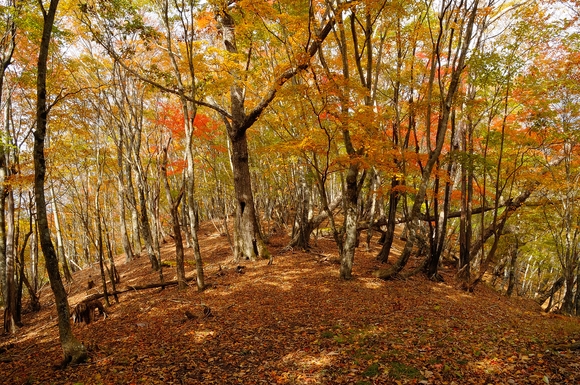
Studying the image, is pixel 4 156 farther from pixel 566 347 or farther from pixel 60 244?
pixel 566 347

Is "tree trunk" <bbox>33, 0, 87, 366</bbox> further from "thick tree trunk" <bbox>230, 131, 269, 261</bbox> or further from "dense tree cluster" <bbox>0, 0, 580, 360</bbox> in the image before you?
"thick tree trunk" <bbox>230, 131, 269, 261</bbox>

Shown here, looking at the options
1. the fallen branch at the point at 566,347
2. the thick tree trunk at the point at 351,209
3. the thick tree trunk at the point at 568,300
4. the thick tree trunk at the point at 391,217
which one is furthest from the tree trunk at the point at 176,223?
the thick tree trunk at the point at 568,300

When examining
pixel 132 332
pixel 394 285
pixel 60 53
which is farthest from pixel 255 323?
pixel 60 53

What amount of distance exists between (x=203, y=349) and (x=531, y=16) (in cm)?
1328

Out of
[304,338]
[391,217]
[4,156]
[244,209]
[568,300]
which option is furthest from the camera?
[568,300]

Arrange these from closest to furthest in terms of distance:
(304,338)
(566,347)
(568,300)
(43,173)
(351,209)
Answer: (566,347) → (43,173) → (304,338) → (351,209) → (568,300)

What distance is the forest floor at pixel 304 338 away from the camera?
471 centimetres

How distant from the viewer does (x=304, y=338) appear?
6.23 meters

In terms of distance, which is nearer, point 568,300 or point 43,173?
point 43,173

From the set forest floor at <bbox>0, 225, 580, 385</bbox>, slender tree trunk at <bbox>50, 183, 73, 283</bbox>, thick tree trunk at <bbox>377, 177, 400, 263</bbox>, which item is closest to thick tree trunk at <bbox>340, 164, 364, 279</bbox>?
forest floor at <bbox>0, 225, 580, 385</bbox>

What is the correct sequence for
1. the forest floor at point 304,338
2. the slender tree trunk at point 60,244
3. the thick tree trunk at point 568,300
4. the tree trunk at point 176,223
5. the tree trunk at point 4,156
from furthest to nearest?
1. the slender tree trunk at point 60,244
2. the thick tree trunk at point 568,300
3. the tree trunk at point 176,223
4. the tree trunk at point 4,156
5. the forest floor at point 304,338

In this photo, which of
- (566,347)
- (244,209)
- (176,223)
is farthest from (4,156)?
(566,347)

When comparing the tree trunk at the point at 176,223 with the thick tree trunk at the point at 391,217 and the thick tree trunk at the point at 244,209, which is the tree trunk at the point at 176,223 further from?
the thick tree trunk at the point at 391,217

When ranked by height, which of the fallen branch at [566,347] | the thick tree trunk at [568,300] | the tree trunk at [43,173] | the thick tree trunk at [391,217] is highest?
the tree trunk at [43,173]
